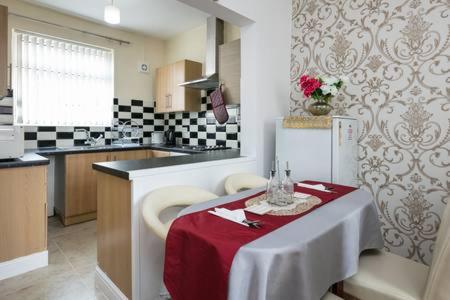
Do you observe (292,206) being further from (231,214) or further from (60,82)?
(60,82)

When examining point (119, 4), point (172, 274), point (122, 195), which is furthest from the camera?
point (119, 4)

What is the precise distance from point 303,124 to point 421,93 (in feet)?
2.85

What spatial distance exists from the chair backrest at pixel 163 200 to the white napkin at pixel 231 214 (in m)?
0.26

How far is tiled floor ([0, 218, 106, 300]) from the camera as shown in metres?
1.82

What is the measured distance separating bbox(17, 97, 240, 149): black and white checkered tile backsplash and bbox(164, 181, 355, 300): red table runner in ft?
7.52

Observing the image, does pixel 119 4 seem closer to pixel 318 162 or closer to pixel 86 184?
pixel 86 184

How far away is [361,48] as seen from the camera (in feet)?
7.20

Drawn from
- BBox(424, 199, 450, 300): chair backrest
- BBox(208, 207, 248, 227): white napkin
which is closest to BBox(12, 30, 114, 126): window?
BBox(208, 207, 248, 227): white napkin

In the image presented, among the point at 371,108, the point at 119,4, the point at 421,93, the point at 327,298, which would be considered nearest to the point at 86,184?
the point at 119,4

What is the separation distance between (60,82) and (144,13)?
1.44 m

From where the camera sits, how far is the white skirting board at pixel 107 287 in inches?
66.1

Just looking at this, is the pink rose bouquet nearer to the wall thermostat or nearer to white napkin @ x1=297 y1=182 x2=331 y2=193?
white napkin @ x1=297 y1=182 x2=331 y2=193

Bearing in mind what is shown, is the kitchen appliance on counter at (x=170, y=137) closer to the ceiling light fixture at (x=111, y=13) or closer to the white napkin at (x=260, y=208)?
the ceiling light fixture at (x=111, y=13)

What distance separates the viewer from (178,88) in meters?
3.70
